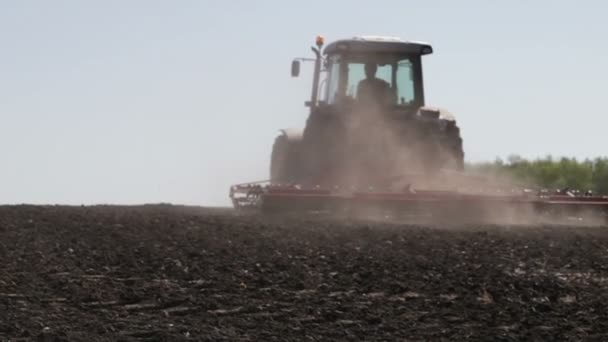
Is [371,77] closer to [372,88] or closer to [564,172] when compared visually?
[372,88]

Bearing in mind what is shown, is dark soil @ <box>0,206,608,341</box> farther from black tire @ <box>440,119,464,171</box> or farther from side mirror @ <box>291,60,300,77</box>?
black tire @ <box>440,119,464,171</box>

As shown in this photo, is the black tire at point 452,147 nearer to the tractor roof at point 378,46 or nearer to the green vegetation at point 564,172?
the tractor roof at point 378,46

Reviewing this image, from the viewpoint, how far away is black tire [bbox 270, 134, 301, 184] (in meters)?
19.8

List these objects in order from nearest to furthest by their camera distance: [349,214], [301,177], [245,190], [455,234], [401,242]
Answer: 1. [401,242]
2. [455,234]
3. [349,214]
4. [245,190]
5. [301,177]

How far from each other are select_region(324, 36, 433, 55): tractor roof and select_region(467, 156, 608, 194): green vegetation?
1122cm

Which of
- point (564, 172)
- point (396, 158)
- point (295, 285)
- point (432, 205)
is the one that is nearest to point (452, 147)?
point (396, 158)

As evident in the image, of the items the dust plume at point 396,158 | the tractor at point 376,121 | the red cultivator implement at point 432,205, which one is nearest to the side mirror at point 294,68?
the tractor at point 376,121

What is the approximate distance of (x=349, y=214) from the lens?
16219 millimetres

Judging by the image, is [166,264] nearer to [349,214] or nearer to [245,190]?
[349,214]

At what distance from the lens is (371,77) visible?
18922 mm

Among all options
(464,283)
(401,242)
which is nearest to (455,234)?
(401,242)

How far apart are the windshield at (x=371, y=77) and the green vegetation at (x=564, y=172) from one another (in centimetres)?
1101

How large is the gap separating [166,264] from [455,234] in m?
4.46

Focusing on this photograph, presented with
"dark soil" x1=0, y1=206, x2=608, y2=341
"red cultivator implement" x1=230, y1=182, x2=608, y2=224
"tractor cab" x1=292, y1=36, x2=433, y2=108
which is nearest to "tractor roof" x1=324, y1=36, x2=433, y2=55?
"tractor cab" x1=292, y1=36, x2=433, y2=108
